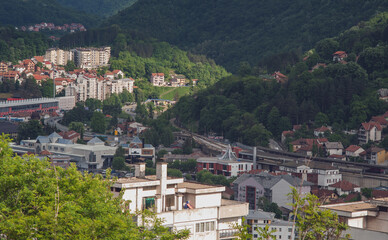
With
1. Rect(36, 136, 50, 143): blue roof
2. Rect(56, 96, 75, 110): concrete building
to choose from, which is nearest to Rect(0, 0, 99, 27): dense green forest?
Rect(56, 96, 75, 110): concrete building

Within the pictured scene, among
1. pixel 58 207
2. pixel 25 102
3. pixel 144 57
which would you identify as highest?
pixel 144 57

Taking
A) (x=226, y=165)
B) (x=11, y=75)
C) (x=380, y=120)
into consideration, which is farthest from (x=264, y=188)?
(x=11, y=75)

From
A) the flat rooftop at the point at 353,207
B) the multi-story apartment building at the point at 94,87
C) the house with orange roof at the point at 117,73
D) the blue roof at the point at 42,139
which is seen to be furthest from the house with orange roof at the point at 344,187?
the house with orange roof at the point at 117,73

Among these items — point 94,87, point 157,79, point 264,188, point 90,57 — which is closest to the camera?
point 264,188

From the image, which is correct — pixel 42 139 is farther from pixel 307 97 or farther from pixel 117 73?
pixel 117 73

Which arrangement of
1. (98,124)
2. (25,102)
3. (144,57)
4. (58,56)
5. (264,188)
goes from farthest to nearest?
1. (144,57)
2. (58,56)
3. (25,102)
4. (98,124)
5. (264,188)

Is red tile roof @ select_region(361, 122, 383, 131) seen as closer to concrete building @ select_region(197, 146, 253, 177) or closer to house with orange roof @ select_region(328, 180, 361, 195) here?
concrete building @ select_region(197, 146, 253, 177)
